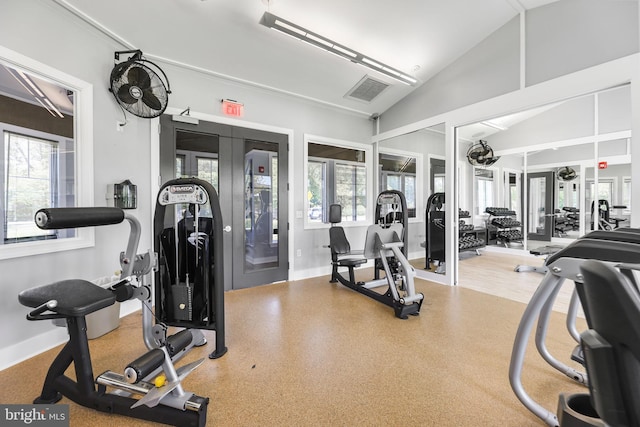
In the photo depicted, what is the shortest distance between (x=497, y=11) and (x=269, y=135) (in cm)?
331

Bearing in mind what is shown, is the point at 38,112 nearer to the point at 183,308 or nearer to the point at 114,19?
the point at 114,19

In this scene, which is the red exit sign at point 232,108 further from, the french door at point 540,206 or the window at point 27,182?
the french door at point 540,206

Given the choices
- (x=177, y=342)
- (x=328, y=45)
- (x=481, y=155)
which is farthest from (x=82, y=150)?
(x=481, y=155)

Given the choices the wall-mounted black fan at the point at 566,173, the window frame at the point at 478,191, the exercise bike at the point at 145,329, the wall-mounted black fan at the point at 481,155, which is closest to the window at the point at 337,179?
the exercise bike at the point at 145,329

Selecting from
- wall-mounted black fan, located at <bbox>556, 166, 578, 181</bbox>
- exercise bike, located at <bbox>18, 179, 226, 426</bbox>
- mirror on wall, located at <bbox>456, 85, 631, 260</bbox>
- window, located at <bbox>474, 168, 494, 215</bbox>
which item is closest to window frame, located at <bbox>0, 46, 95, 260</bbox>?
exercise bike, located at <bbox>18, 179, 226, 426</bbox>

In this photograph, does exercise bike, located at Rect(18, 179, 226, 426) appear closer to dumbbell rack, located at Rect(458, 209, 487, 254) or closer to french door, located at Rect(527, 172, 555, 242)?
dumbbell rack, located at Rect(458, 209, 487, 254)

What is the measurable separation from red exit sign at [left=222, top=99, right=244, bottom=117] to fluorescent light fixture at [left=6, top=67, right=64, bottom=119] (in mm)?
1745

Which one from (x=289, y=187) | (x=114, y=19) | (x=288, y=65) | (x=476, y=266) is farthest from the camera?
(x=476, y=266)

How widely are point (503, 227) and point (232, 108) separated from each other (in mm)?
6530

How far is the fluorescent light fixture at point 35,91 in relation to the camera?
7.33 ft

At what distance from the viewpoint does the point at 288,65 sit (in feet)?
12.2

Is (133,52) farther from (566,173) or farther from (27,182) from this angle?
(566,173)

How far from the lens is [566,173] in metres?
5.98

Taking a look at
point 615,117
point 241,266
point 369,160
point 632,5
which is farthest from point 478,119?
point 241,266
